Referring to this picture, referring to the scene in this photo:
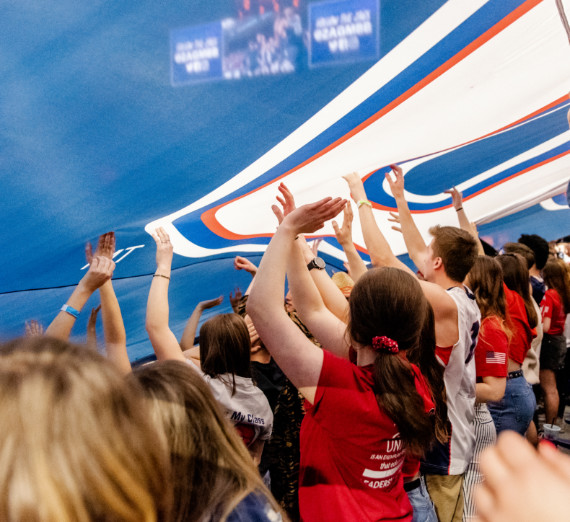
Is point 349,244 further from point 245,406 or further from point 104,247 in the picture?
point 104,247

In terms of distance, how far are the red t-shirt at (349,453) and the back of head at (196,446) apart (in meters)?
0.34

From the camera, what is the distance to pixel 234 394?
200cm

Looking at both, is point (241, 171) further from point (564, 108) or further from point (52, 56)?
point (564, 108)

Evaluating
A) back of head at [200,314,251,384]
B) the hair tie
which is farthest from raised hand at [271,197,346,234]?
back of head at [200,314,251,384]

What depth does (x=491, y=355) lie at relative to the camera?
2.33 meters

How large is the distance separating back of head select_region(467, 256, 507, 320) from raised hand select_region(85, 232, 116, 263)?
5.59 feet

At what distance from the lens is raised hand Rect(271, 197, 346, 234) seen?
1.44 m

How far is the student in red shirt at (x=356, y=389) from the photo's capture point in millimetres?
1273

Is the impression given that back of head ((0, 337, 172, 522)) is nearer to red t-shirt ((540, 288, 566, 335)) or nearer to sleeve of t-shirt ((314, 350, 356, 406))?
sleeve of t-shirt ((314, 350, 356, 406))

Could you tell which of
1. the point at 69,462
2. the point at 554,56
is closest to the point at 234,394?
the point at 69,462

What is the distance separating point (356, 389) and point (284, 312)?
0.85ft

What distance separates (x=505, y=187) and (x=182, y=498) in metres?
4.33

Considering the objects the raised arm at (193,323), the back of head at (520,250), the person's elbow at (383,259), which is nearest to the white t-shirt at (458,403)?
the person's elbow at (383,259)

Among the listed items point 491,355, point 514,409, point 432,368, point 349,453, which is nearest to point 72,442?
point 349,453
